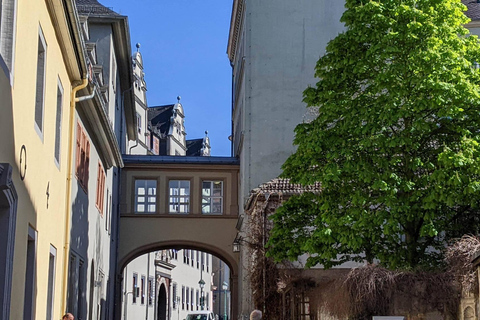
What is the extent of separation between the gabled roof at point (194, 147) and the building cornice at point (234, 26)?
120 feet

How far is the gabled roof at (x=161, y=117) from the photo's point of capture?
70.5m

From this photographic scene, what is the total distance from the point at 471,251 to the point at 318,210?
16.2ft

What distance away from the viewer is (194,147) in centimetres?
8288

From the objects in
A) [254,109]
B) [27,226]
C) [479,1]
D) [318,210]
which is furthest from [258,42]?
[27,226]

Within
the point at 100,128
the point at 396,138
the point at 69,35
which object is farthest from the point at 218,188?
the point at 69,35

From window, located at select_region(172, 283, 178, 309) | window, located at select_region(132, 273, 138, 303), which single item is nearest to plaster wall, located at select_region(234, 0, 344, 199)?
window, located at select_region(132, 273, 138, 303)

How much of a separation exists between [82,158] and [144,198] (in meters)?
16.1

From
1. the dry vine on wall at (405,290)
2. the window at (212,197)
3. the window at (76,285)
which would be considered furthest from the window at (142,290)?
the dry vine on wall at (405,290)

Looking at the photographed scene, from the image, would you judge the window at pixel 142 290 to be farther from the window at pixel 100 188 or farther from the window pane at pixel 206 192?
the window at pixel 100 188

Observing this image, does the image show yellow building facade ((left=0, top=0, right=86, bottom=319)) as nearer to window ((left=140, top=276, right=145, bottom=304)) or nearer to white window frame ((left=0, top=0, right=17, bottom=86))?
white window frame ((left=0, top=0, right=17, bottom=86))

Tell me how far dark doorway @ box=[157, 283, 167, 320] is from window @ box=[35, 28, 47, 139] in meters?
43.7

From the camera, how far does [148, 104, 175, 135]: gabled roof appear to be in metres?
70.5

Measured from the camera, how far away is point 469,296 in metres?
14.6

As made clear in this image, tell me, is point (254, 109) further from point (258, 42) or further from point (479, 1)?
point (479, 1)
